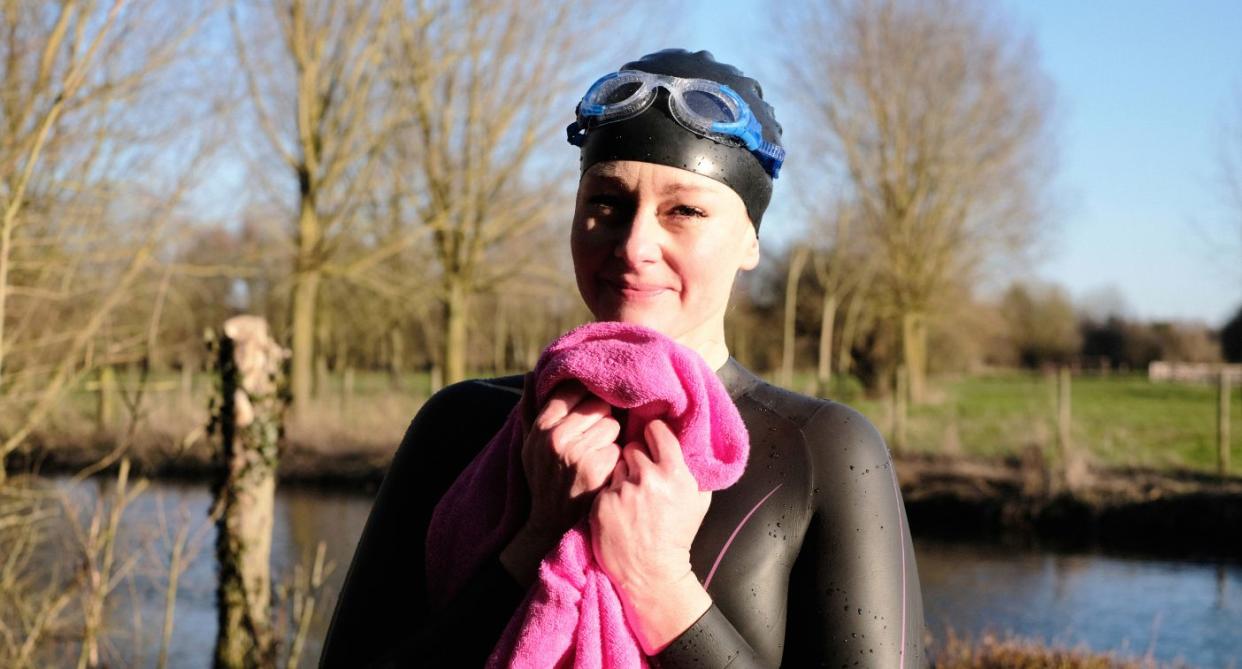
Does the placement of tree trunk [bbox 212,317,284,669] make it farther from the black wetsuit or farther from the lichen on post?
the black wetsuit

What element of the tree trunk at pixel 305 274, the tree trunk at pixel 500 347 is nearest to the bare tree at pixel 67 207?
the tree trunk at pixel 305 274

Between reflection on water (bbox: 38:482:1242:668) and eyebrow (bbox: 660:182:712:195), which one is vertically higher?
eyebrow (bbox: 660:182:712:195)

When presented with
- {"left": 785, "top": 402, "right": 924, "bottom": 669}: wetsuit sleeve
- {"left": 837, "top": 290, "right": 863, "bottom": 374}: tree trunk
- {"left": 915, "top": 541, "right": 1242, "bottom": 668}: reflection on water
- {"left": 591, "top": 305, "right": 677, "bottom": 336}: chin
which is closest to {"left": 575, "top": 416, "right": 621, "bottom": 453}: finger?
{"left": 591, "top": 305, "right": 677, "bottom": 336}: chin

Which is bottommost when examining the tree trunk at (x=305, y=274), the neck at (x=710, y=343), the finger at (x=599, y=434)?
the finger at (x=599, y=434)

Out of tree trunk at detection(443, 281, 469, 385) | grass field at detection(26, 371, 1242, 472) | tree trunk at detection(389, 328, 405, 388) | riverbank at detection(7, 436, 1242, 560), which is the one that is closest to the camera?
riverbank at detection(7, 436, 1242, 560)

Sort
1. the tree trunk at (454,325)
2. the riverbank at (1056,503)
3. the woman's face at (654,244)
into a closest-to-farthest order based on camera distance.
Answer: the woman's face at (654,244), the riverbank at (1056,503), the tree trunk at (454,325)

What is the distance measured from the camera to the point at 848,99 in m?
24.4

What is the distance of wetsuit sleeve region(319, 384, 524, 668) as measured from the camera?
53.2 inches

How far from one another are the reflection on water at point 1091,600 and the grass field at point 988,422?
9.37 ft

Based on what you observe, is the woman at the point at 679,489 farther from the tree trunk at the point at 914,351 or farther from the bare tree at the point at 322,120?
the tree trunk at the point at 914,351

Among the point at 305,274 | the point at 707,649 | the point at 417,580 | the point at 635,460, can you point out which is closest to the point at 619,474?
the point at 635,460

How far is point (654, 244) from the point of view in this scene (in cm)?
143

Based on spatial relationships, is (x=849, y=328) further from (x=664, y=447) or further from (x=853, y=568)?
(x=664, y=447)

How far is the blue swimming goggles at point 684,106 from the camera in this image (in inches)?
57.7
